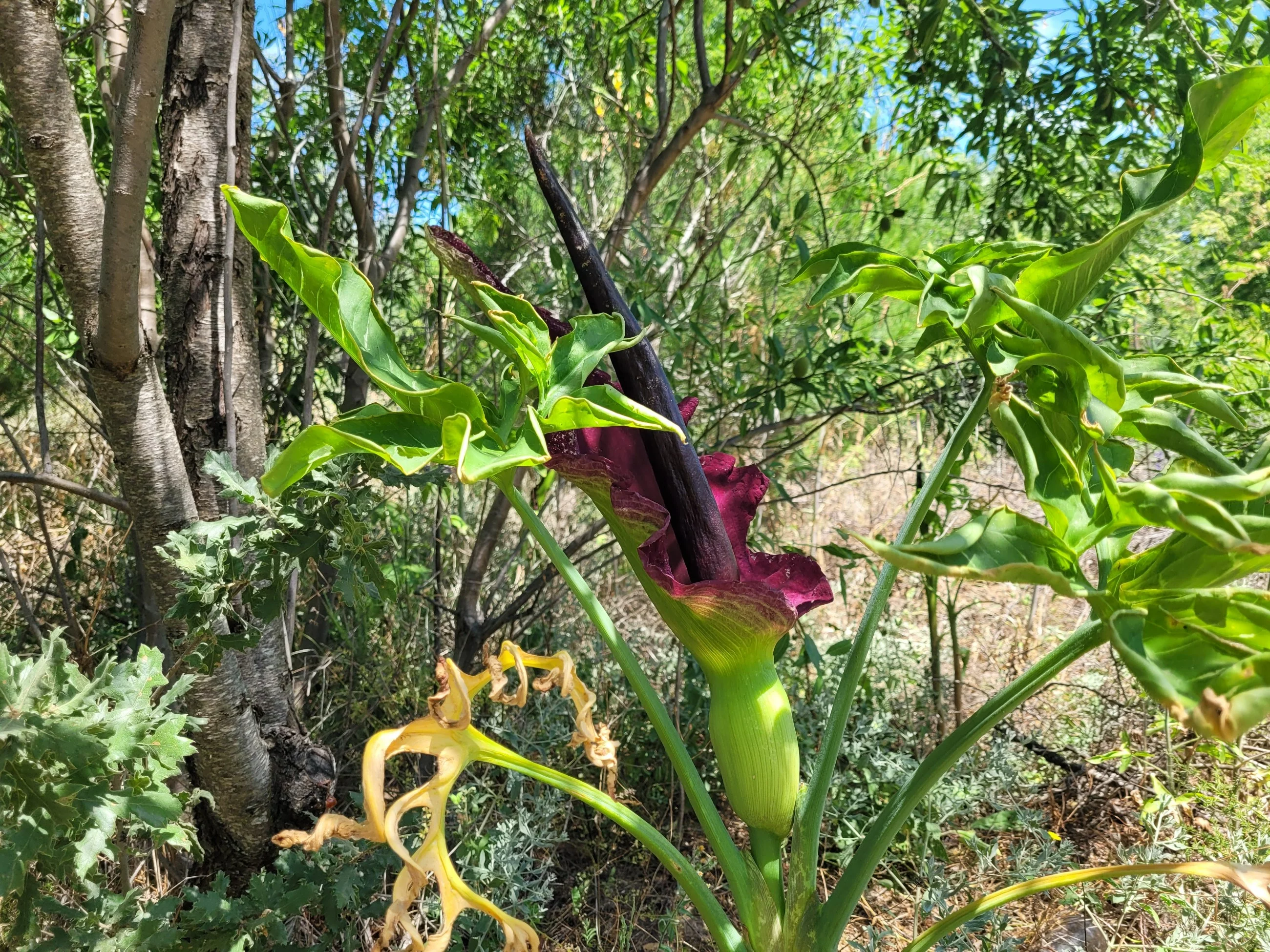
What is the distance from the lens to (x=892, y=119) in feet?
6.18

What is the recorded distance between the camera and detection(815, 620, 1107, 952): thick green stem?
0.67m

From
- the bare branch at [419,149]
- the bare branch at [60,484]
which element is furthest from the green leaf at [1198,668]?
the bare branch at [419,149]

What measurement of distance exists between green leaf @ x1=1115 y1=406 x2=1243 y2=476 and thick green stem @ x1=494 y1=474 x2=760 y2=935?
16.4 inches

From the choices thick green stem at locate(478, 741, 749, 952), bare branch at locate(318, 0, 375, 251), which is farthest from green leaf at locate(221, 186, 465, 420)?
bare branch at locate(318, 0, 375, 251)

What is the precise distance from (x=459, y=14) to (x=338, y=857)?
6.26 ft

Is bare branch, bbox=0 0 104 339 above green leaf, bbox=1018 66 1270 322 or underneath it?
above

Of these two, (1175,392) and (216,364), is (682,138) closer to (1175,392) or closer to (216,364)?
(216,364)

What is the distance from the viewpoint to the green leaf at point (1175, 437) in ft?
1.98

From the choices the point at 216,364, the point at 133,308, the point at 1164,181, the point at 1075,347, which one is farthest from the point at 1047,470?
the point at 216,364

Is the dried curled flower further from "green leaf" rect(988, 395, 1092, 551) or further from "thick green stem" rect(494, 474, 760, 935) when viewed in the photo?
"green leaf" rect(988, 395, 1092, 551)

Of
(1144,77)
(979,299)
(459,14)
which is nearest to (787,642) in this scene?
(979,299)

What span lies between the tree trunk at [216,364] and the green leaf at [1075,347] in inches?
31.7

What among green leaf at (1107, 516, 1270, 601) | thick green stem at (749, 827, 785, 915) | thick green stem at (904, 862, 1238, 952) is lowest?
thick green stem at (904, 862, 1238, 952)

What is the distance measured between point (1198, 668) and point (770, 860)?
1.29ft
